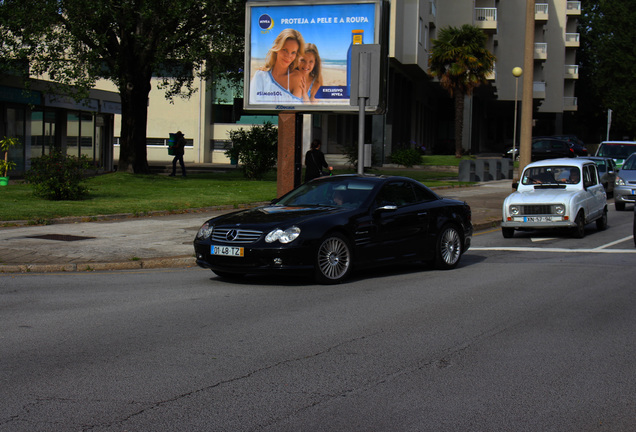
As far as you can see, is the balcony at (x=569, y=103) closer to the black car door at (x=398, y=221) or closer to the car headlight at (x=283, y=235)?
the black car door at (x=398, y=221)

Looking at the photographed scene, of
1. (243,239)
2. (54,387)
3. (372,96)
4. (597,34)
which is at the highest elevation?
(597,34)

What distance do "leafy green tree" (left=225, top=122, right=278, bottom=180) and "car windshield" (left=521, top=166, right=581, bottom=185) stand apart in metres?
12.3

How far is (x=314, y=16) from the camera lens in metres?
19.1

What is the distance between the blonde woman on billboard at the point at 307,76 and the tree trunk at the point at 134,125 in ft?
35.2

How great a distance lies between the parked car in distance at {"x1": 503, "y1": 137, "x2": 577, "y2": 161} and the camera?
38713 mm

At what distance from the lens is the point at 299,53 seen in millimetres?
19281

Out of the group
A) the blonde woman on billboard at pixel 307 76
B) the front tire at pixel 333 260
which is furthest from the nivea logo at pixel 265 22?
the front tire at pixel 333 260

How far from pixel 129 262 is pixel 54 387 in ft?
21.0

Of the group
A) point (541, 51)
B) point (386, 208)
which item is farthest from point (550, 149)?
point (541, 51)

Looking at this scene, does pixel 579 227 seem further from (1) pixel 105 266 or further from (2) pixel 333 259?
(1) pixel 105 266

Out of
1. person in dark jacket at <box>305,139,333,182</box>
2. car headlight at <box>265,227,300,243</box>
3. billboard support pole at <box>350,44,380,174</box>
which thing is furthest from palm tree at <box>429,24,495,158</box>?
car headlight at <box>265,227,300,243</box>

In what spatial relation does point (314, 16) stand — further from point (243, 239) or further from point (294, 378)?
point (294, 378)

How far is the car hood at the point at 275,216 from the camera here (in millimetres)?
10055

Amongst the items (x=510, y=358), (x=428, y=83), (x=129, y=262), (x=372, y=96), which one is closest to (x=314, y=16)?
(x=372, y=96)
